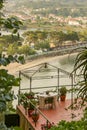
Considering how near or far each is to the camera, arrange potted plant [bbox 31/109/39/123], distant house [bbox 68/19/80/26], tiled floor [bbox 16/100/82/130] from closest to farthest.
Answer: potted plant [bbox 31/109/39/123]
tiled floor [bbox 16/100/82/130]
distant house [bbox 68/19/80/26]

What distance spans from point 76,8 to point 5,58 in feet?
199

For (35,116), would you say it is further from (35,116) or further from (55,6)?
(55,6)

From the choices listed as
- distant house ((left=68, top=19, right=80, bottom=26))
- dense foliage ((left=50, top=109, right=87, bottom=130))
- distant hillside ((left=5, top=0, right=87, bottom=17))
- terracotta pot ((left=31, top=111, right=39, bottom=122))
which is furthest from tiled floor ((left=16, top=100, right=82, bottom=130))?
distant hillside ((left=5, top=0, right=87, bottom=17))

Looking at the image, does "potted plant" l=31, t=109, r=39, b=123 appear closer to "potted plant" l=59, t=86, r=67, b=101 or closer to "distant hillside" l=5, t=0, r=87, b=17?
"potted plant" l=59, t=86, r=67, b=101

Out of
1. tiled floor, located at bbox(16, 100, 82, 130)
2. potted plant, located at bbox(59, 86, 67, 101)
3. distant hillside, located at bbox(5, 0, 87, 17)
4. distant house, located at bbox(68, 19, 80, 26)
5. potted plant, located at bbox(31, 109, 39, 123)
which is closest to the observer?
potted plant, located at bbox(31, 109, 39, 123)

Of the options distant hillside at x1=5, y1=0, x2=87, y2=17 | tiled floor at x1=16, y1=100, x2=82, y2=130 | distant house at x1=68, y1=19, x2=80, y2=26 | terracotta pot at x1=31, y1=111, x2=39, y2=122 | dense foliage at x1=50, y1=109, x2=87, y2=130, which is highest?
dense foliage at x1=50, y1=109, x2=87, y2=130

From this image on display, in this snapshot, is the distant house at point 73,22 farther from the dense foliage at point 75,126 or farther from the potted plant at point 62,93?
the dense foliage at point 75,126

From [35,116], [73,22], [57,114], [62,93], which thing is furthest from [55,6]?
[35,116]

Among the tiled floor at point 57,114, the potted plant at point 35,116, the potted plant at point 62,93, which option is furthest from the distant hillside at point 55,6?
the potted plant at point 35,116

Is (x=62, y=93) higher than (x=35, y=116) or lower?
lower

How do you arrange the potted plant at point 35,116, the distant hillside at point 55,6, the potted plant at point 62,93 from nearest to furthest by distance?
the potted plant at point 35,116 → the potted plant at point 62,93 → the distant hillside at point 55,6

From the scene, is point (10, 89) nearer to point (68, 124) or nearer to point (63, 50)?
point (68, 124)

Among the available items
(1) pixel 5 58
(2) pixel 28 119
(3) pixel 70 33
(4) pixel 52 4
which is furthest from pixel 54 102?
(4) pixel 52 4

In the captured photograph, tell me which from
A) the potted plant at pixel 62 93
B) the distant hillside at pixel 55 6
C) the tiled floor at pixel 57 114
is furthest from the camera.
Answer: the distant hillside at pixel 55 6
